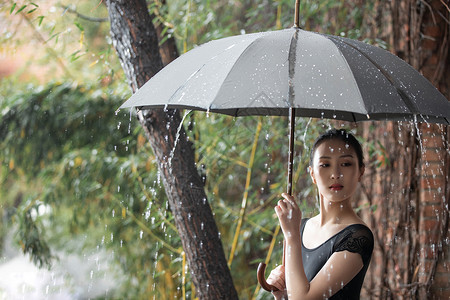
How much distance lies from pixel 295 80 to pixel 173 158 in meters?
1.21

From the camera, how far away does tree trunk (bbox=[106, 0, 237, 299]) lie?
268 cm

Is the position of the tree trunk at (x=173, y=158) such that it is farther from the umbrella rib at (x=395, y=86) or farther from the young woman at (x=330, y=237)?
the umbrella rib at (x=395, y=86)

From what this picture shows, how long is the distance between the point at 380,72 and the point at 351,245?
519 millimetres

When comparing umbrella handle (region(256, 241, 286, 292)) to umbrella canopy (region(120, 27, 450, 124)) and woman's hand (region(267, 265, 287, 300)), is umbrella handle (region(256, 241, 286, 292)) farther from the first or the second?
umbrella canopy (region(120, 27, 450, 124))

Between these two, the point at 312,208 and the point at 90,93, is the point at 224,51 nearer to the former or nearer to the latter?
the point at 312,208

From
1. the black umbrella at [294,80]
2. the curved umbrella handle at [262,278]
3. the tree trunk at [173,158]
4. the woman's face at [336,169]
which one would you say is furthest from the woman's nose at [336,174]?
the tree trunk at [173,158]

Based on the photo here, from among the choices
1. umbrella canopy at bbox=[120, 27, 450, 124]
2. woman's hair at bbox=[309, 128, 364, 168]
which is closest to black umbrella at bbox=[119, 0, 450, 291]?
umbrella canopy at bbox=[120, 27, 450, 124]

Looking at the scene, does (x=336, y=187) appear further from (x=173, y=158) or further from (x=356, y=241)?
(x=173, y=158)

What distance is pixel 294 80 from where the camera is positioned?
1.59 metres

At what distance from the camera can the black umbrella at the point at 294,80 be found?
5.09 feet

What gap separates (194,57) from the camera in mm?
1938

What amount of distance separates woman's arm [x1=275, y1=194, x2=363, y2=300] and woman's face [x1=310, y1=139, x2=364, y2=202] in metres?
0.19

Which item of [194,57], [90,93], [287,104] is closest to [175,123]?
[194,57]

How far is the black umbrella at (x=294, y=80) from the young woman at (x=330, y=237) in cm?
12
